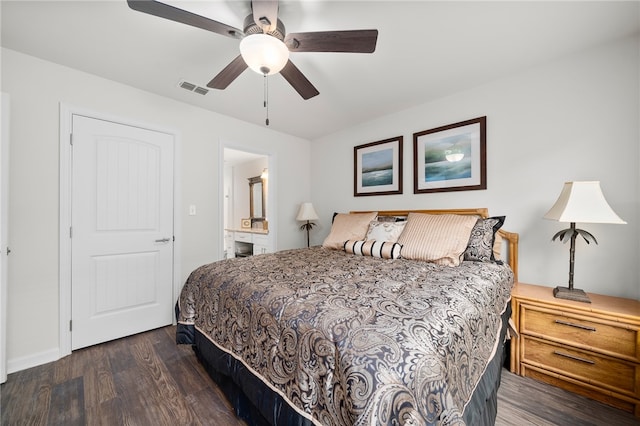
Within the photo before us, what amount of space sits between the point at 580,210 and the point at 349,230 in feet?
5.97

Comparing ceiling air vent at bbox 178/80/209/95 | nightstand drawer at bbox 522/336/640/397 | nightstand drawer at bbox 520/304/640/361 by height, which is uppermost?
ceiling air vent at bbox 178/80/209/95

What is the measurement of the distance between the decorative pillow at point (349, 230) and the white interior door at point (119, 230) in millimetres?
1787

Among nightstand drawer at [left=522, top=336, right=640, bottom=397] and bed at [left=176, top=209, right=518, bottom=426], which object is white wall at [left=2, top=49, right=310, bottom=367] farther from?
nightstand drawer at [left=522, top=336, right=640, bottom=397]

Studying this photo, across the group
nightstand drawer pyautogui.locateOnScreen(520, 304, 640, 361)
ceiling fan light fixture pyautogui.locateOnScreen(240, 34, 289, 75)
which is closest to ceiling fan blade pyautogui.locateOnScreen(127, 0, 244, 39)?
ceiling fan light fixture pyautogui.locateOnScreen(240, 34, 289, 75)

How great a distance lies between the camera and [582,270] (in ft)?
6.47

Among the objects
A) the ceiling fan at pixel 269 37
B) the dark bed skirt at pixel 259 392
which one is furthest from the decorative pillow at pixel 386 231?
the ceiling fan at pixel 269 37

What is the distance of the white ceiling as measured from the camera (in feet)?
5.11

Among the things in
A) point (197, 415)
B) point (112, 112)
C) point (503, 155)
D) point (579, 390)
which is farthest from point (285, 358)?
point (112, 112)

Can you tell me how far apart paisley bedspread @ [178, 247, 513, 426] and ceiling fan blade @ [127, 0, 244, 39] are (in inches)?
56.3

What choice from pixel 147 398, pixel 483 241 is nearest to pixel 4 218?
pixel 147 398

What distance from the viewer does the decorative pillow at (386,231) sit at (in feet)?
8.05

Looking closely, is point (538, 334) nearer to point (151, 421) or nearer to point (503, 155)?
point (503, 155)

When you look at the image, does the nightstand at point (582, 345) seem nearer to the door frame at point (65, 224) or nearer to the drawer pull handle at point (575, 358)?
the drawer pull handle at point (575, 358)

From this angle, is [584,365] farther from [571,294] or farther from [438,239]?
[438,239]
